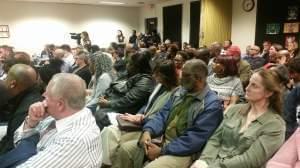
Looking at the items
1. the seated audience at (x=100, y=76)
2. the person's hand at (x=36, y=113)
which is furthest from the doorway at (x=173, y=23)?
the person's hand at (x=36, y=113)

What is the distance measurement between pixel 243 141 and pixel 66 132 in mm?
1131

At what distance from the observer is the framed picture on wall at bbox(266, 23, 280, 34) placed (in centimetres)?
796

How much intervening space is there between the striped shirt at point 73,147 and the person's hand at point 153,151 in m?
0.84

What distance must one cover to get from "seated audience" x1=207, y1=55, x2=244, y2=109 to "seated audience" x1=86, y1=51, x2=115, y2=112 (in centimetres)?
151

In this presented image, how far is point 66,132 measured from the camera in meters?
1.49

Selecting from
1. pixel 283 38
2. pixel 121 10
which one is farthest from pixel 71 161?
pixel 121 10

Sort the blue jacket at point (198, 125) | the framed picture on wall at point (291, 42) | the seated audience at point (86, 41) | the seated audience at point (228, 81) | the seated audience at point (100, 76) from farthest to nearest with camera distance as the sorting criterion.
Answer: the seated audience at point (86, 41)
the framed picture on wall at point (291, 42)
the seated audience at point (100, 76)
the seated audience at point (228, 81)
the blue jacket at point (198, 125)

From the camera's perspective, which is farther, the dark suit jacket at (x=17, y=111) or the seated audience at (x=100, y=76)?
the seated audience at (x=100, y=76)

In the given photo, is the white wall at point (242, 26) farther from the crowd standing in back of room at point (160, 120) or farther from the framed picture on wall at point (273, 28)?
the crowd standing in back of room at point (160, 120)

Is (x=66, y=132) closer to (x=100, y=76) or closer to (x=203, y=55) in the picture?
(x=100, y=76)

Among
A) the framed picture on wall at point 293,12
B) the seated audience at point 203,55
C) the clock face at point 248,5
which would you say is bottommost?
the seated audience at point 203,55

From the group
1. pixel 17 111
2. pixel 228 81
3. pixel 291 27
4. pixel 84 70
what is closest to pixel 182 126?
pixel 228 81

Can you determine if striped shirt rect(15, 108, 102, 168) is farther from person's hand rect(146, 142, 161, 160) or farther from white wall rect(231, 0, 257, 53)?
white wall rect(231, 0, 257, 53)

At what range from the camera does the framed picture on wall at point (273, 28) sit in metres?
7.96
